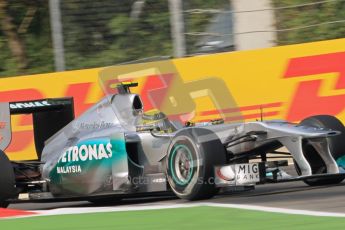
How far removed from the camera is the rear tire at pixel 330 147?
903cm

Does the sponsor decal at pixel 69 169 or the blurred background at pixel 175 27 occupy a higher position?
the blurred background at pixel 175 27

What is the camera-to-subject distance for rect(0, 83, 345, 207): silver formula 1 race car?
8.50 metres

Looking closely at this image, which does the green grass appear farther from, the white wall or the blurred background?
the blurred background

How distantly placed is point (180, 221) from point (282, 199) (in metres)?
1.62

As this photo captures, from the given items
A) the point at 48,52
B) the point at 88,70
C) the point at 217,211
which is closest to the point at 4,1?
the point at 48,52

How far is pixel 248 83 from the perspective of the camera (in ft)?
42.3

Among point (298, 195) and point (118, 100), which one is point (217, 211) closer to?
point (298, 195)

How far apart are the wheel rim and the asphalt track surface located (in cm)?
25

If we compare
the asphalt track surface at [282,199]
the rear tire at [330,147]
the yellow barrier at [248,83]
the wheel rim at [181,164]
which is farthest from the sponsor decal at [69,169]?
the yellow barrier at [248,83]

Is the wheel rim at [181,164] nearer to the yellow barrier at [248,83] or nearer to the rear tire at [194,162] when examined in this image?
the rear tire at [194,162]

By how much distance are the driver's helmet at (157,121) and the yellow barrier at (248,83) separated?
6.68ft

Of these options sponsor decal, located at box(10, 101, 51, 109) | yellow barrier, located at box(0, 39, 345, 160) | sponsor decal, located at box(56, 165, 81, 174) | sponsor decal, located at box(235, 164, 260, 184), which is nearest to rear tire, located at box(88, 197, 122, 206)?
sponsor decal, located at box(56, 165, 81, 174)

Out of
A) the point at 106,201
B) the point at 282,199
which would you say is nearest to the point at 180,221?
the point at 282,199

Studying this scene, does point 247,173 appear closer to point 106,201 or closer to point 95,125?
point 95,125
